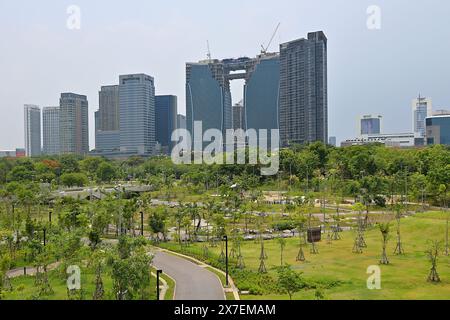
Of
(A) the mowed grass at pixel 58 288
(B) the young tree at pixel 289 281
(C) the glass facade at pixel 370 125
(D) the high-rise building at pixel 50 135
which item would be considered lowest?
(A) the mowed grass at pixel 58 288

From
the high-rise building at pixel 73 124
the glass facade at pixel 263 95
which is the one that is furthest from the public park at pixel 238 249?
the high-rise building at pixel 73 124

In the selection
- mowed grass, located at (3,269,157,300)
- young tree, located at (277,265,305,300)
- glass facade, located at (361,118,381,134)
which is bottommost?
mowed grass, located at (3,269,157,300)

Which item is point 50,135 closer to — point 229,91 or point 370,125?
point 229,91

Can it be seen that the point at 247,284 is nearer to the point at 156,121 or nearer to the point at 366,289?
the point at 366,289

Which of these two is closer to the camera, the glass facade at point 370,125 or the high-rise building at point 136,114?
the high-rise building at point 136,114

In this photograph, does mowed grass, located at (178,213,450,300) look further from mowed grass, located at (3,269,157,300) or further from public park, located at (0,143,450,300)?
mowed grass, located at (3,269,157,300)

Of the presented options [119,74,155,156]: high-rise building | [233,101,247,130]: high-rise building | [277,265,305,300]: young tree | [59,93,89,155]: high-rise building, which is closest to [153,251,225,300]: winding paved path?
[277,265,305,300]: young tree

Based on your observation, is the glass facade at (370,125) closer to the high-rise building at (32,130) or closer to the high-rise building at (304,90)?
the high-rise building at (304,90)
